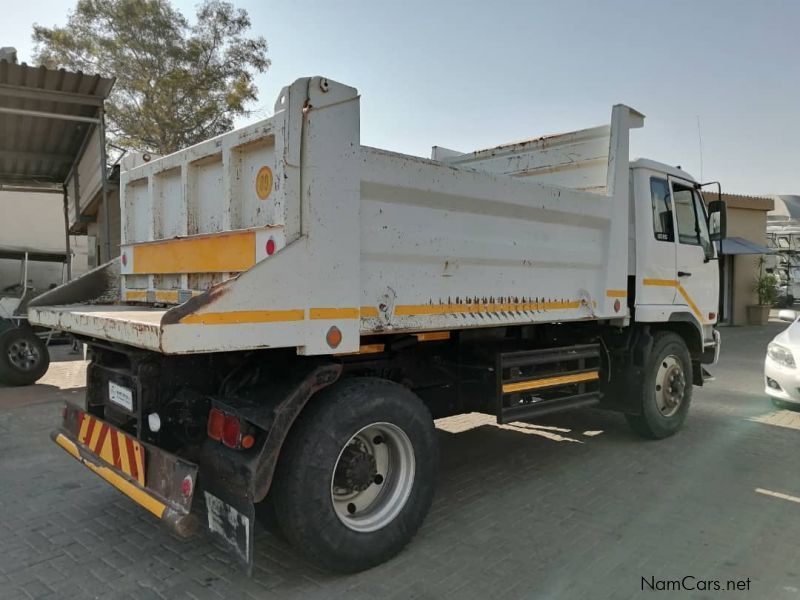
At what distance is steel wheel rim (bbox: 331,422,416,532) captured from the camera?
10.5 feet

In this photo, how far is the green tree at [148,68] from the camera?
1839cm

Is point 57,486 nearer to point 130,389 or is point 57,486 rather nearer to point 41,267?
point 130,389

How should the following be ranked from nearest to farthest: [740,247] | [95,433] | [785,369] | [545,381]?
[95,433], [545,381], [785,369], [740,247]

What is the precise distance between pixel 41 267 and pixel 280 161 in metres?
9.62

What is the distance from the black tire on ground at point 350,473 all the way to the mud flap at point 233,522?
7.9 inches

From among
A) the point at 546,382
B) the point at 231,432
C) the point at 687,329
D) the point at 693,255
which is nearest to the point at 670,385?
the point at 687,329

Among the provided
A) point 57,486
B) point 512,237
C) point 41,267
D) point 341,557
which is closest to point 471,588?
point 341,557

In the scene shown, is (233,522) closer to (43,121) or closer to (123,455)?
(123,455)

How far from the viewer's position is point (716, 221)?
19.9 feet

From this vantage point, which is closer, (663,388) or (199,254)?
(199,254)

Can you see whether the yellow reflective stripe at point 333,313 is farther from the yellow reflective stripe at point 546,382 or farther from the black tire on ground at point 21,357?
the black tire on ground at point 21,357

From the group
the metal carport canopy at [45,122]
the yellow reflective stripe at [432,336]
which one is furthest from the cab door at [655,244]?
the metal carport canopy at [45,122]

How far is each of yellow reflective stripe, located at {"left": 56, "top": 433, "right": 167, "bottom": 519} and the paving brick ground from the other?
0.42 metres
